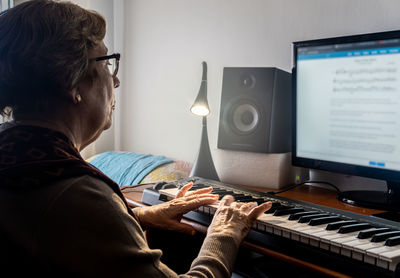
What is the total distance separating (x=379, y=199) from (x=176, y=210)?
613 mm

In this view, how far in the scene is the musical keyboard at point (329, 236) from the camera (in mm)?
694

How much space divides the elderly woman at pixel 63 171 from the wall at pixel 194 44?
2.99 feet

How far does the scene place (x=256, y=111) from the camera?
144 cm

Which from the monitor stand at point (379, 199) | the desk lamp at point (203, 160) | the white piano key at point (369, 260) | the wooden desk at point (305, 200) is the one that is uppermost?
the desk lamp at point (203, 160)

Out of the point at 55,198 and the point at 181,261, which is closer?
the point at 55,198

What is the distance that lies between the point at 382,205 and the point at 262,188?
419 millimetres

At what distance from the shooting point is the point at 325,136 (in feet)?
4.15

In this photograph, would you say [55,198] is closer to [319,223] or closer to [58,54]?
[58,54]

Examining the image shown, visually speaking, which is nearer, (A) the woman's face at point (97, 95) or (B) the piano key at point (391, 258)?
(B) the piano key at point (391, 258)

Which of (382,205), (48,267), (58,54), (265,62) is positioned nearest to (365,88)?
(382,205)

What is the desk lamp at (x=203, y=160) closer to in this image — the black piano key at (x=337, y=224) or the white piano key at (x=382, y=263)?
the black piano key at (x=337, y=224)

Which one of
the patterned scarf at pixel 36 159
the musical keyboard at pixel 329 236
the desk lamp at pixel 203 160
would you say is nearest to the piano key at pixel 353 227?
the musical keyboard at pixel 329 236

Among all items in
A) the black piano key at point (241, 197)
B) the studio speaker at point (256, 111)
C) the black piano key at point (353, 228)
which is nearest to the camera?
the black piano key at point (353, 228)

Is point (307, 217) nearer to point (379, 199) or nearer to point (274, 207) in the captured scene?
point (274, 207)
